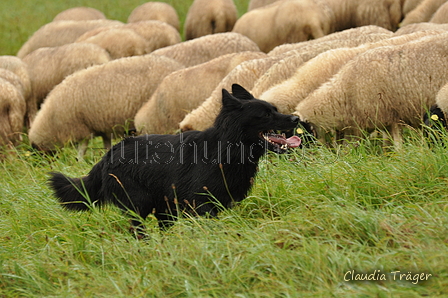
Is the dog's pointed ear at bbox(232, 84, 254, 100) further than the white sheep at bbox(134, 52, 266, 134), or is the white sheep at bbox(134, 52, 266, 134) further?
the white sheep at bbox(134, 52, 266, 134)

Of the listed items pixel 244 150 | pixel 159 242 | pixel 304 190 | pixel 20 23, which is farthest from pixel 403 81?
pixel 20 23

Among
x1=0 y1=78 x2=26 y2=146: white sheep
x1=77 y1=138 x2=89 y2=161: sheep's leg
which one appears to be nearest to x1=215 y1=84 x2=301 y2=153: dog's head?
x1=77 y1=138 x2=89 y2=161: sheep's leg

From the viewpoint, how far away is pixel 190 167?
371cm

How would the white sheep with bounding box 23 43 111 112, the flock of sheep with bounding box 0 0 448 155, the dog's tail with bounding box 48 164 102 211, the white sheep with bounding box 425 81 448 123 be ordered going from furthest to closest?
1. the white sheep with bounding box 23 43 111 112
2. the flock of sheep with bounding box 0 0 448 155
3. the white sheep with bounding box 425 81 448 123
4. the dog's tail with bounding box 48 164 102 211

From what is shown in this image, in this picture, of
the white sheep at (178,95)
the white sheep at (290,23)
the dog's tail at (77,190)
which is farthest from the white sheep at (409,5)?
the dog's tail at (77,190)

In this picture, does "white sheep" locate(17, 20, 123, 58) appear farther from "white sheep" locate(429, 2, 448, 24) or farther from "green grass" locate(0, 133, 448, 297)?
"green grass" locate(0, 133, 448, 297)

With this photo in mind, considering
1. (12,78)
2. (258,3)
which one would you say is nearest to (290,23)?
(258,3)

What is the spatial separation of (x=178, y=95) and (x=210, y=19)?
6.52 m

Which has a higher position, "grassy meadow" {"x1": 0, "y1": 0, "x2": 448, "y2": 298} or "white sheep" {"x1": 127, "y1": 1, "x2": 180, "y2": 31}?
"grassy meadow" {"x1": 0, "y1": 0, "x2": 448, "y2": 298}

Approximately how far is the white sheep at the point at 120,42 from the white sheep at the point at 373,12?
409 cm

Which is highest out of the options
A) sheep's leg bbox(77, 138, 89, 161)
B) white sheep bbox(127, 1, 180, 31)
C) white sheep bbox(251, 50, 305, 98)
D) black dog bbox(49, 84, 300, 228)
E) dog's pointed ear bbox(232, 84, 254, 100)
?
dog's pointed ear bbox(232, 84, 254, 100)

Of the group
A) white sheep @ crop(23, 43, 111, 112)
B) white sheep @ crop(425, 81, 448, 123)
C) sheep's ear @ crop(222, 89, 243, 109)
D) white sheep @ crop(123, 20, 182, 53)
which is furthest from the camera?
white sheep @ crop(123, 20, 182, 53)

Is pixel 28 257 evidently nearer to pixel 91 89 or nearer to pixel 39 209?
pixel 39 209

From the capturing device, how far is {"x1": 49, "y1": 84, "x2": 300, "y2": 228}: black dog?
3588 mm
